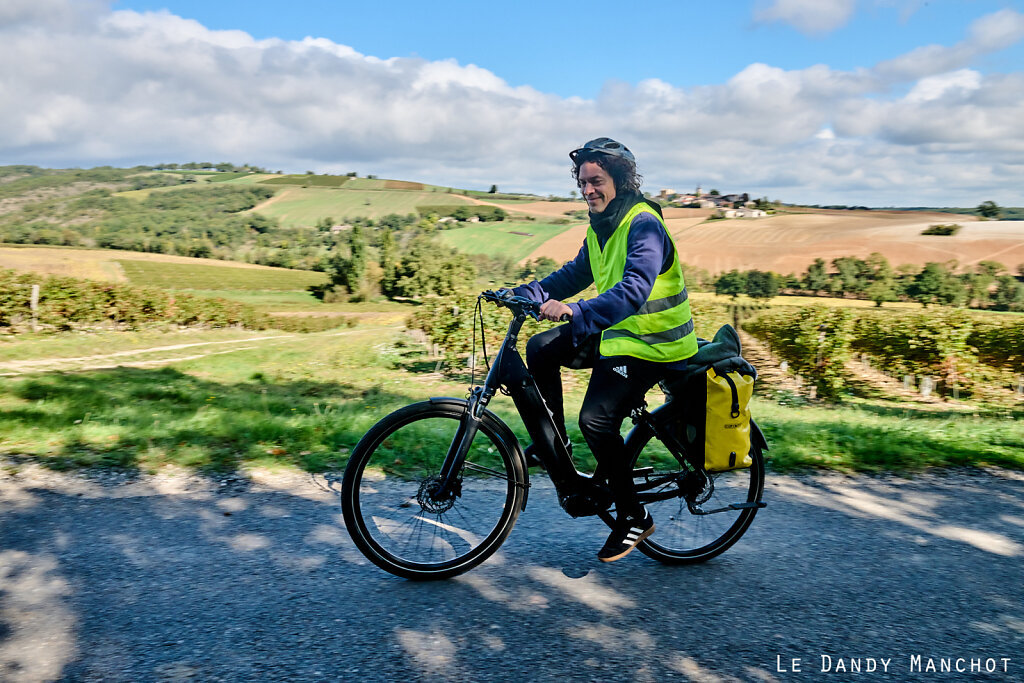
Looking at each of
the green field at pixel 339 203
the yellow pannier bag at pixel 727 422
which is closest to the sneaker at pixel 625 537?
the yellow pannier bag at pixel 727 422

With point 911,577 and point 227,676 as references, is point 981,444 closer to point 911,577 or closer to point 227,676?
point 911,577

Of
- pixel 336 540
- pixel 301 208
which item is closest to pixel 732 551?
pixel 336 540

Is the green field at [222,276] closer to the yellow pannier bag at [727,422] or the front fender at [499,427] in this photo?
the front fender at [499,427]

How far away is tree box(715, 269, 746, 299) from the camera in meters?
29.9

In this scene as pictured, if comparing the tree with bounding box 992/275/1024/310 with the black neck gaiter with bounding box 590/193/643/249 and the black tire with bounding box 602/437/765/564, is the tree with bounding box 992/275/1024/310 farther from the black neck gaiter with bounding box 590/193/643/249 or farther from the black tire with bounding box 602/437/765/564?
the black neck gaiter with bounding box 590/193/643/249

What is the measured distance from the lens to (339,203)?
61594mm

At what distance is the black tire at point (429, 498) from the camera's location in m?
3.14

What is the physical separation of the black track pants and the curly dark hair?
699 millimetres

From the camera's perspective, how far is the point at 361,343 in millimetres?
32000

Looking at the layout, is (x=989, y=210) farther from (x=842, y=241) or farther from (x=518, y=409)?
(x=518, y=409)

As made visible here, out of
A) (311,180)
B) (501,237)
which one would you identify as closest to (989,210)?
(501,237)

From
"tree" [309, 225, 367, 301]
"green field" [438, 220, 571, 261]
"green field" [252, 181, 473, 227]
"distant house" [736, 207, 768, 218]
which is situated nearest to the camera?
"green field" [438, 220, 571, 261]

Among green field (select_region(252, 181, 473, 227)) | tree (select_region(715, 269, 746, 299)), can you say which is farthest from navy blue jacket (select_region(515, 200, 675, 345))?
green field (select_region(252, 181, 473, 227))

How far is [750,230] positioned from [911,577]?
34.2 meters
